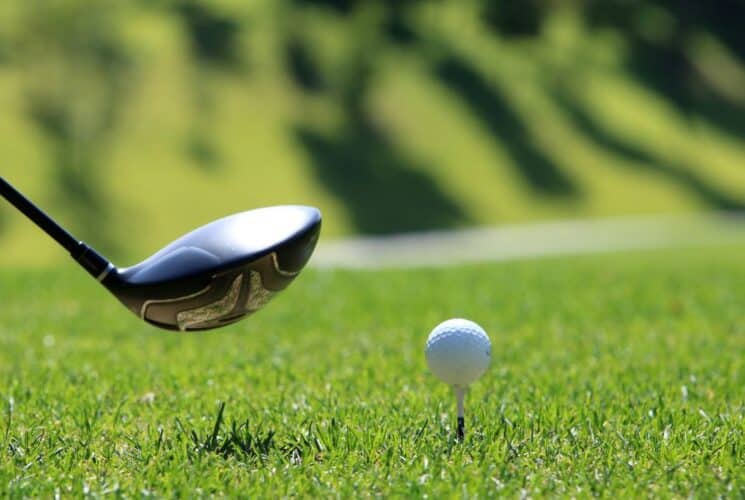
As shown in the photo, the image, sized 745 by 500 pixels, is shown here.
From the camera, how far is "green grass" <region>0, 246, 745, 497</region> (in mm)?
3668

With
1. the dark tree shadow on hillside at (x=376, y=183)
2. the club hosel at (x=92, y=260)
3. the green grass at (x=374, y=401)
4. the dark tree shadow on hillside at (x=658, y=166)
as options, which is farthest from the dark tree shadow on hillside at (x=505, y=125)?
the club hosel at (x=92, y=260)

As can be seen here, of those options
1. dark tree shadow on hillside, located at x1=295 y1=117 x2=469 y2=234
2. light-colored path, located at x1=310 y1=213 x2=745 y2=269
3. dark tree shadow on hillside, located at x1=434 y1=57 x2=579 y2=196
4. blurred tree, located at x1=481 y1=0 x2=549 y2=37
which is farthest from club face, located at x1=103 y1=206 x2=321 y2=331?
blurred tree, located at x1=481 y1=0 x2=549 y2=37

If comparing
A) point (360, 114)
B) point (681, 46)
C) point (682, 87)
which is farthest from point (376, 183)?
point (681, 46)

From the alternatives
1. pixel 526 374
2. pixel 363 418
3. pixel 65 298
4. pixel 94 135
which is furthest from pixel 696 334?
pixel 94 135

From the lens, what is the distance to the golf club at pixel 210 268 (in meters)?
3.87

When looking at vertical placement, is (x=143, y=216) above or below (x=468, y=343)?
below

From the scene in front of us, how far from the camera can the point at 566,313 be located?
8734mm

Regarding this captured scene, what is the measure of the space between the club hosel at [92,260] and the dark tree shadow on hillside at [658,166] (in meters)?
33.3

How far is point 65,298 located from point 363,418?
6526 millimetres

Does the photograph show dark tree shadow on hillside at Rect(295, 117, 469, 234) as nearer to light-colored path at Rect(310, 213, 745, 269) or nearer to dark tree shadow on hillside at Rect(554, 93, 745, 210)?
light-colored path at Rect(310, 213, 745, 269)

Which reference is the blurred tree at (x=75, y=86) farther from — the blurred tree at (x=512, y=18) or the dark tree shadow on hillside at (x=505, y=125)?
the blurred tree at (x=512, y=18)

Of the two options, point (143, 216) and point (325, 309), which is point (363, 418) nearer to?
point (325, 309)

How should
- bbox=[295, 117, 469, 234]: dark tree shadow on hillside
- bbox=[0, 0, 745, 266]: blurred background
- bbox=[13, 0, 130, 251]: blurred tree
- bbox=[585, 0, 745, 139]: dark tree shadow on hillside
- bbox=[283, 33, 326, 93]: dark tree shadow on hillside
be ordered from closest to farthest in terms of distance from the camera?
bbox=[13, 0, 130, 251]: blurred tree → bbox=[0, 0, 745, 266]: blurred background → bbox=[295, 117, 469, 234]: dark tree shadow on hillside → bbox=[283, 33, 326, 93]: dark tree shadow on hillside → bbox=[585, 0, 745, 139]: dark tree shadow on hillside

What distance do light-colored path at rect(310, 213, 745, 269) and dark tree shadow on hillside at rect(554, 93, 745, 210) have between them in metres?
2.41
